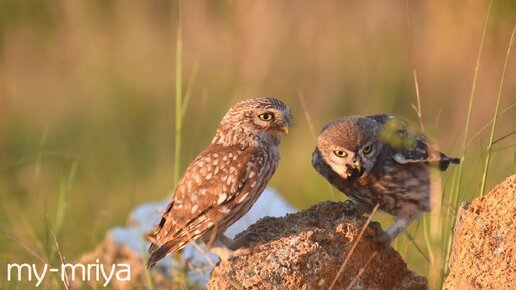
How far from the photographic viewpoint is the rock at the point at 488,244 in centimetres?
441

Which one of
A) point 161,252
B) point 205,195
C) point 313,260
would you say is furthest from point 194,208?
point 313,260

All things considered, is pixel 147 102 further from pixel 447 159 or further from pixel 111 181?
pixel 447 159

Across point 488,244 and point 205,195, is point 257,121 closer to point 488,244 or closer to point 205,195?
point 205,195

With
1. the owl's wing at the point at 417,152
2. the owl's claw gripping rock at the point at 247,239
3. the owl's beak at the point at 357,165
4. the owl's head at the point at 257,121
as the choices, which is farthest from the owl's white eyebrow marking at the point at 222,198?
the owl's wing at the point at 417,152

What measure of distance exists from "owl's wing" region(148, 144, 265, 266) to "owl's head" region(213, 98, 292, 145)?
0.19m

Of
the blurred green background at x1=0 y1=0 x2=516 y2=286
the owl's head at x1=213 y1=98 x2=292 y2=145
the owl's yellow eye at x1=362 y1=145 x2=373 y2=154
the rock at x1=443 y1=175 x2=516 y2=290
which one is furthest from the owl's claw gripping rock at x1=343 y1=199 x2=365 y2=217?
the blurred green background at x1=0 y1=0 x2=516 y2=286

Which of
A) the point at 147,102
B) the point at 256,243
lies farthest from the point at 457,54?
the point at 256,243

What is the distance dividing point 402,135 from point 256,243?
0.82 metres

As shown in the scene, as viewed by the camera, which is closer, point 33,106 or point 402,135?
point 402,135

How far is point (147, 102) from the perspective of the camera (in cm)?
1180

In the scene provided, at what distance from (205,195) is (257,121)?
20.0 inches

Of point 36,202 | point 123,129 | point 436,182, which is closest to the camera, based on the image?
point 436,182

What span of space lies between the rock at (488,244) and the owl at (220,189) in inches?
41.6

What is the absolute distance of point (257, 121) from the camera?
5605mm
